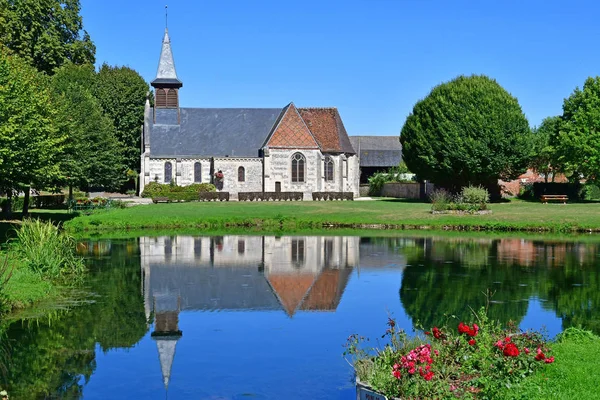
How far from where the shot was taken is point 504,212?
45.4 meters

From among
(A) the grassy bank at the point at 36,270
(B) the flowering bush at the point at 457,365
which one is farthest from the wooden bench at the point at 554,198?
(B) the flowering bush at the point at 457,365

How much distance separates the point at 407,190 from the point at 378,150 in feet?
75.6

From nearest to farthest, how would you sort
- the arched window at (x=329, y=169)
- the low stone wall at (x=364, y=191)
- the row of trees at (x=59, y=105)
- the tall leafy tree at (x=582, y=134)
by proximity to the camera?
1. the row of trees at (x=59, y=105)
2. the tall leafy tree at (x=582, y=134)
3. the arched window at (x=329, y=169)
4. the low stone wall at (x=364, y=191)

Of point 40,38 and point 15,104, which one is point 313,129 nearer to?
point 40,38

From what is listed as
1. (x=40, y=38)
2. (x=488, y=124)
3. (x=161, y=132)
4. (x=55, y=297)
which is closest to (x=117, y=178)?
(x=161, y=132)

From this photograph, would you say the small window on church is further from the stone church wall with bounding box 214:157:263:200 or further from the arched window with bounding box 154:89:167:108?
the stone church wall with bounding box 214:157:263:200

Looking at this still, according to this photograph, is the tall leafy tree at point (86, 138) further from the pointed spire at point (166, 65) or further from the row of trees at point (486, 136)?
the row of trees at point (486, 136)

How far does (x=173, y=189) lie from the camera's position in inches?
2435

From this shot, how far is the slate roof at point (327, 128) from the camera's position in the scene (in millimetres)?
68438

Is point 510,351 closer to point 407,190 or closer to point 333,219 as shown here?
point 333,219

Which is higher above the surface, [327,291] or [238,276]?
[238,276]

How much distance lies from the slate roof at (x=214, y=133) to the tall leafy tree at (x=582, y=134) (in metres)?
26.4

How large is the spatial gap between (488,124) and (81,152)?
3028 cm

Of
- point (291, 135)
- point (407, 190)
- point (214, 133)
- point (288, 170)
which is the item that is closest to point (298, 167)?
point (288, 170)
